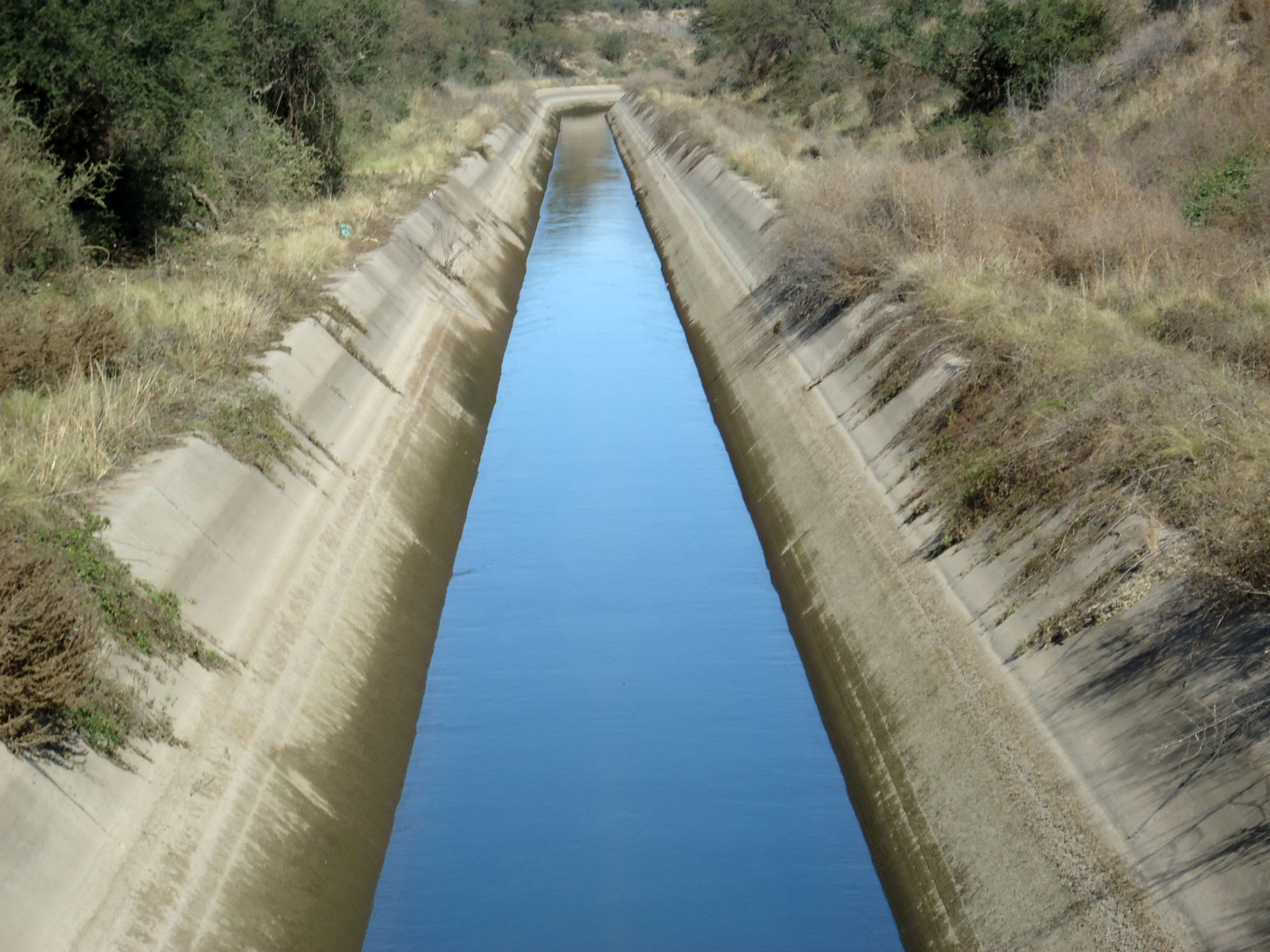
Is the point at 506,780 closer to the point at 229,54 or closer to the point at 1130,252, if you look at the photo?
the point at 1130,252

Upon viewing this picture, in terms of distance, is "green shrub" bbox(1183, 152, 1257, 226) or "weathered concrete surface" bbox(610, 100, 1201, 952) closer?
"weathered concrete surface" bbox(610, 100, 1201, 952)

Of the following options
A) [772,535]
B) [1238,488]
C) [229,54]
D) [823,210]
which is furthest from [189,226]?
[1238,488]

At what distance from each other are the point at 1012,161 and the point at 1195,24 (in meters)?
5.07

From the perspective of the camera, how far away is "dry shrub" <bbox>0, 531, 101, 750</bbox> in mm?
6965

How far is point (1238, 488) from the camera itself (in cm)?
814

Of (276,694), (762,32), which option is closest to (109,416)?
(276,694)

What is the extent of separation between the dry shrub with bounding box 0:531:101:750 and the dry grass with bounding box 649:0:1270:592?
6472 millimetres

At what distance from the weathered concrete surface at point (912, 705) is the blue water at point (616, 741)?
354 millimetres

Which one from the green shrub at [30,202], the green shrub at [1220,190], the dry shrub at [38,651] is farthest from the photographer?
the green shrub at [1220,190]

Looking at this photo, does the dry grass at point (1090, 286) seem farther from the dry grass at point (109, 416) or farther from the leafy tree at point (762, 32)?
the leafy tree at point (762, 32)

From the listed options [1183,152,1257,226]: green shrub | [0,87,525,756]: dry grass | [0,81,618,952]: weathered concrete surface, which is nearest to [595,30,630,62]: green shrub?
[0,87,525,756]: dry grass

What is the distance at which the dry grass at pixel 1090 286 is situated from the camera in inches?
359

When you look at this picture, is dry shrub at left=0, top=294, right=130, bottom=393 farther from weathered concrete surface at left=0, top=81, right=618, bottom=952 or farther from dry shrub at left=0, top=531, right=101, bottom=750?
dry shrub at left=0, top=531, right=101, bottom=750

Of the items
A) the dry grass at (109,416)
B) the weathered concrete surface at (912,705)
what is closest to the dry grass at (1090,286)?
the weathered concrete surface at (912,705)
